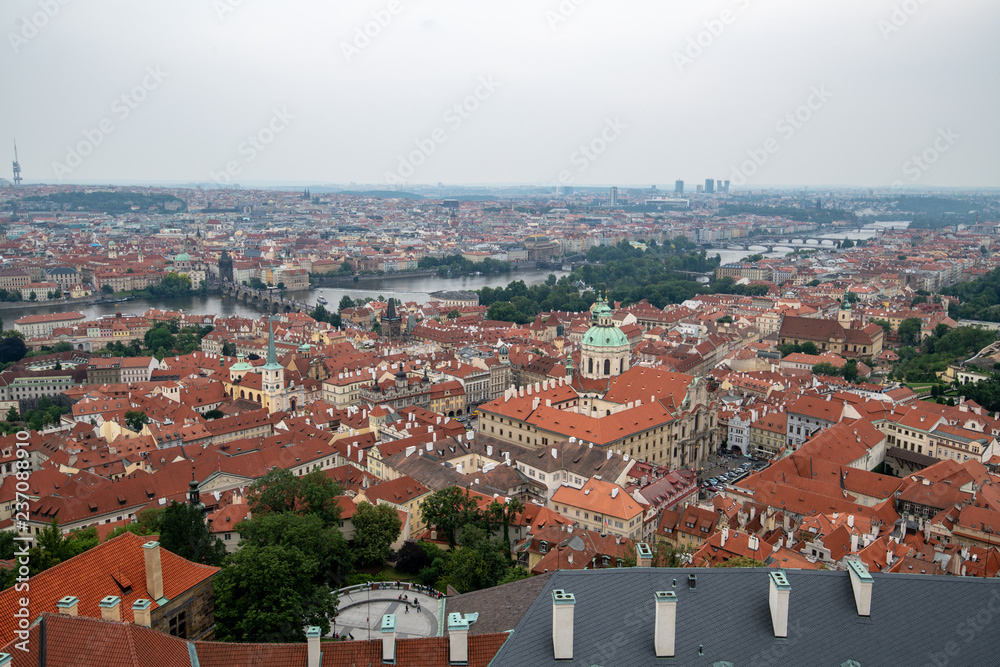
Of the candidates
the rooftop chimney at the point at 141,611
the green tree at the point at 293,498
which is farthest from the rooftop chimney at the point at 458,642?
the green tree at the point at 293,498

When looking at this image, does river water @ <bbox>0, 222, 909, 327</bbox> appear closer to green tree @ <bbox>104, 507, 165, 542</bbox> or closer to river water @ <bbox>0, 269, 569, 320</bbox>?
river water @ <bbox>0, 269, 569, 320</bbox>

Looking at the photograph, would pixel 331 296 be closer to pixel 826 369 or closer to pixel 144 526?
pixel 826 369

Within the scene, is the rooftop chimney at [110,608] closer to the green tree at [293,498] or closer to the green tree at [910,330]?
the green tree at [293,498]

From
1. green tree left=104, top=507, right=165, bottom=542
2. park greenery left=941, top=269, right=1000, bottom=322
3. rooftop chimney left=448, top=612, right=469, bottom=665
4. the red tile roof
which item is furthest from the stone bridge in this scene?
rooftop chimney left=448, top=612, right=469, bottom=665

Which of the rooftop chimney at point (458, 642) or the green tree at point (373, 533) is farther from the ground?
the rooftop chimney at point (458, 642)

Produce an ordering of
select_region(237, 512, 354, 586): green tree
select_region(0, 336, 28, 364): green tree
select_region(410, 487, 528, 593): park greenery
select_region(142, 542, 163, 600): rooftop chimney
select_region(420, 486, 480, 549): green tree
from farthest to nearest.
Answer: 1. select_region(0, 336, 28, 364): green tree
2. select_region(420, 486, 480, 549): green tree
3. select_region(410, 487, 528, 593): park greenery
4. select_region(237, 512, 354, 586): green tree
5. select_region(142, 542, 163, 600): rooftop chimney

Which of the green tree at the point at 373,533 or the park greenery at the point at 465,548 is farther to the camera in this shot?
the green tree at the point at 373,533
